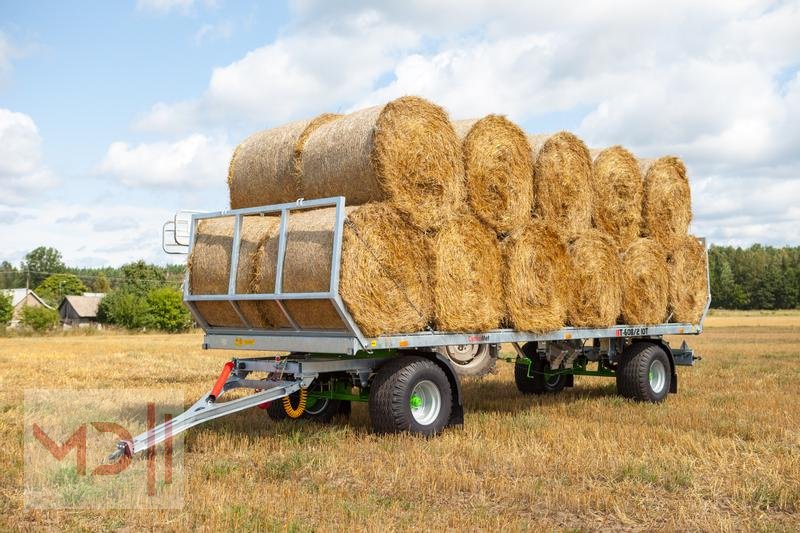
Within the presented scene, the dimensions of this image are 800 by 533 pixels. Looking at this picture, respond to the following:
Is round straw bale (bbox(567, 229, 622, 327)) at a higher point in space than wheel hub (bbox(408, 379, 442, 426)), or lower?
higher

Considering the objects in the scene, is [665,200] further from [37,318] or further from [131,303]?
[131,303]

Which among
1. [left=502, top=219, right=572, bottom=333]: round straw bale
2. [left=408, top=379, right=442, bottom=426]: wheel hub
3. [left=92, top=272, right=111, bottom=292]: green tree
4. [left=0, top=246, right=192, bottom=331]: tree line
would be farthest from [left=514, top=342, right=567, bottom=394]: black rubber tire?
[left=92, top=272, right=111, bottom=292]: green tree

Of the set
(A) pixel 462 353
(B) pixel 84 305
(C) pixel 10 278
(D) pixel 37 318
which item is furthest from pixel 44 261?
(A) pixel 462 353

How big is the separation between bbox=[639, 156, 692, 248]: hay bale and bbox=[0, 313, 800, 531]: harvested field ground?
263 cm

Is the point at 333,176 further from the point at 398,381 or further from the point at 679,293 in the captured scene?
the point at 679,293

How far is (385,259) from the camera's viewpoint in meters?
8.52

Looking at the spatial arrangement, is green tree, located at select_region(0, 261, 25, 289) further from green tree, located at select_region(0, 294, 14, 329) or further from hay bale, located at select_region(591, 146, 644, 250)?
hay bale, located at select_region(591, 146, 644, 250)

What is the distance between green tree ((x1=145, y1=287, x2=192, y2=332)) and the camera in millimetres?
73438

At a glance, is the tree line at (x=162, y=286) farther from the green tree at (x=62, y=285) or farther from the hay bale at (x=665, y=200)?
the hay bale at (x=665, y=200)

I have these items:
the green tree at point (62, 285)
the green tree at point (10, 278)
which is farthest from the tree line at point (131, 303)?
the green tree at point (10, 278)

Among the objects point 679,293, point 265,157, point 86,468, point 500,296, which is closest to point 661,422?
point 500,296

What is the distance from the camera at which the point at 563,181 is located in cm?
1086

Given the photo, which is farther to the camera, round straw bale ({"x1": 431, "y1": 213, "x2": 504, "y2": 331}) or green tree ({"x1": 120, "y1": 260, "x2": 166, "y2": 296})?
green tree ({"x1": 120, "y1": 260, "x2": 166, "y2": 296})

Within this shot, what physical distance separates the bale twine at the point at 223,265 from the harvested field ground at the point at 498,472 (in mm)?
1332
